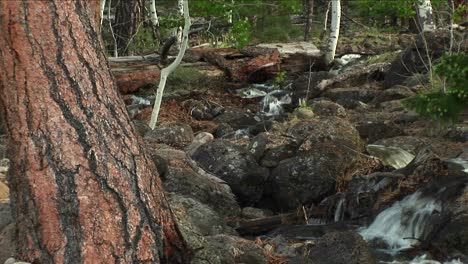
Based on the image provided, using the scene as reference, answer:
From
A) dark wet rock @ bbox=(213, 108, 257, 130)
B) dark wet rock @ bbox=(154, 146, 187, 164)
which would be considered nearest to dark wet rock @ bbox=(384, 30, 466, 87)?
dark wet rock @ bbox=(213, 108, 257, 130)

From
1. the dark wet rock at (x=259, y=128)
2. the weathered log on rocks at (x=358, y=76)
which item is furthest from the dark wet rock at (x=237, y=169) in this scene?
the weathered log on rocks at (x=358, y=76)

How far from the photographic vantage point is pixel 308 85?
51.3 ft

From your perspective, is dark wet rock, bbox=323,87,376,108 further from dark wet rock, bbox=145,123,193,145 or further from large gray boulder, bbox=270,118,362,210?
large gray boulder, bbox=270,118,362,210

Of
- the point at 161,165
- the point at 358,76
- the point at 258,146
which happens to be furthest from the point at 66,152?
the point at 358,76

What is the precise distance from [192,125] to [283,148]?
375 cm

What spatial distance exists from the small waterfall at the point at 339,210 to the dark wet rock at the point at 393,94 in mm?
5927

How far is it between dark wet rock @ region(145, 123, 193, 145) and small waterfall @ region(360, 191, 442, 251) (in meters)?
4.30

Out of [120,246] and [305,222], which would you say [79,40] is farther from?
[305,222]

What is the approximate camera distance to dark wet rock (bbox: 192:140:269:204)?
9156mm

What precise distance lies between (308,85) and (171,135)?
526 cm

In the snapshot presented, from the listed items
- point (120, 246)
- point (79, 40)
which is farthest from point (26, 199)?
point (79, 40)

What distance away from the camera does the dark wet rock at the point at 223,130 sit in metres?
12.3

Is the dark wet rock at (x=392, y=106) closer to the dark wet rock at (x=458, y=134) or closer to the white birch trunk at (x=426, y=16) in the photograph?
the dark wet rock at (x=458, y=134)

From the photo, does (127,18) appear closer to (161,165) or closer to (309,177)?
(309,177)
